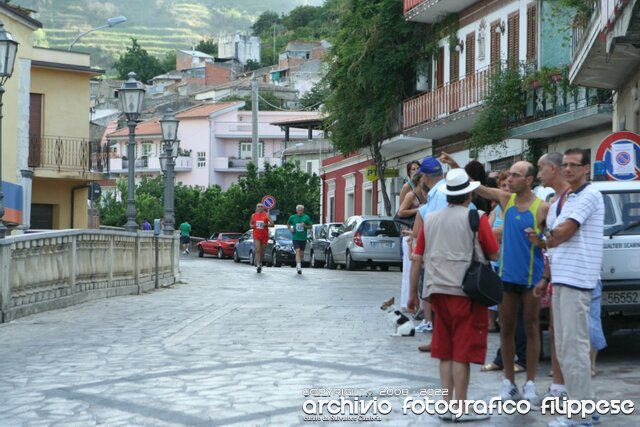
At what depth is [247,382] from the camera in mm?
10297

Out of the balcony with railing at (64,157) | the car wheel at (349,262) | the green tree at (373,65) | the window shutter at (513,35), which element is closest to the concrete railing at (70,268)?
the car wheel at (349,262)

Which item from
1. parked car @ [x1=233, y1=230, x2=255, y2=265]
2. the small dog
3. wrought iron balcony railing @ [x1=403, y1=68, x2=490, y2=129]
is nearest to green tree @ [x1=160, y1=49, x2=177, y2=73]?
parked car @ [x1=233, y1=230, x2=255, y2=265]

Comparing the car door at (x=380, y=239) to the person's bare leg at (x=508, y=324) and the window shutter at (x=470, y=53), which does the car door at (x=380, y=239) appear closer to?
the window shutter at (x=470, y=53)

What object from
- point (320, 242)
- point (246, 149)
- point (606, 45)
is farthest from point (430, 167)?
point (246, 149)

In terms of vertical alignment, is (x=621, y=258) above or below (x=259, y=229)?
below

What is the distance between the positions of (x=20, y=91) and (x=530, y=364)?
1216 inches

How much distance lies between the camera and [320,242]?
41656 millimetres

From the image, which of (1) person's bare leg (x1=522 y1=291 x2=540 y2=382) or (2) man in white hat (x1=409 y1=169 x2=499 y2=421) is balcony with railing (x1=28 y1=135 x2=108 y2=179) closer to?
(1) person's bare leg (x1=522 y1=291 x2=540 y2=382)

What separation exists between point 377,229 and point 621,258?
79.9 feet

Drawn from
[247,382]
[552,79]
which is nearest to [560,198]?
[247,382]

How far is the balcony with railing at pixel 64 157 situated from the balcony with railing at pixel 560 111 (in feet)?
50.7

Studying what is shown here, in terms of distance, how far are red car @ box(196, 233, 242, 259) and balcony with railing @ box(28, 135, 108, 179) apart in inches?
825

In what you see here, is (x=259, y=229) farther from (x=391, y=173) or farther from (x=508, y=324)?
(x=508, y=324)

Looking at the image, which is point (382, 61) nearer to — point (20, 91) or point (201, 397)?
point (20, 91)
